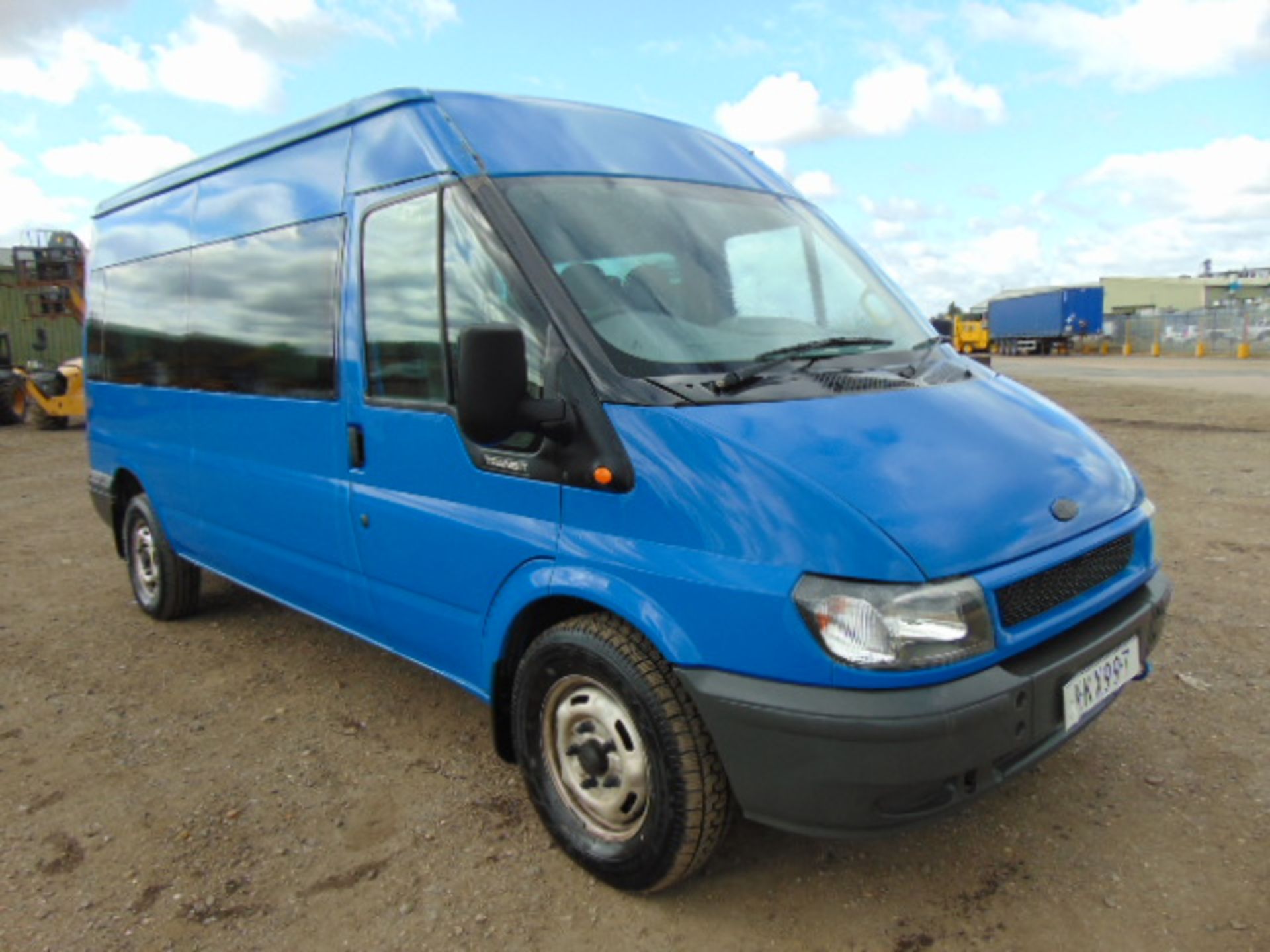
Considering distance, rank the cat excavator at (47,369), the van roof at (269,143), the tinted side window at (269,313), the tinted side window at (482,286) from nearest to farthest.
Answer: the tinted side window at (482,286) → the van roof at (269,143) → the tinted side window at (269,313) → the cat excavator at (47,369)

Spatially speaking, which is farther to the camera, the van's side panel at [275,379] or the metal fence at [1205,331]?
the metal fence at [1205,331]

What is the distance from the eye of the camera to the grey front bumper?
2211 millimetres

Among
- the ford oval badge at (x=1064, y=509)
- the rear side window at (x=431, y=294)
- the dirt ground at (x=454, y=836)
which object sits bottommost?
the dirt ground at (x=454, y=836)

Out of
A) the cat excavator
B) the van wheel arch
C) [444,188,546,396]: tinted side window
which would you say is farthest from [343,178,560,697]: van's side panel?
the cat excavator

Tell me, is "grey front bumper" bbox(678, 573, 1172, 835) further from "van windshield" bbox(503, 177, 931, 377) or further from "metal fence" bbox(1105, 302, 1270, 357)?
"metal fence" bbox(1105, 302, 1270, 357)

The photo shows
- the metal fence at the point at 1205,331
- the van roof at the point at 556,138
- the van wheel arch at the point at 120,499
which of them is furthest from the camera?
the metal fence at the point at 1205,331

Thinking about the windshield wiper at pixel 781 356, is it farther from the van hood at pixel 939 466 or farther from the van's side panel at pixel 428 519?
the van's side panel at pixel 428 519

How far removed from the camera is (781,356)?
114 inches

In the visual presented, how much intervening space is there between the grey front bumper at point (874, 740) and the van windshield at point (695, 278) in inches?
38.5

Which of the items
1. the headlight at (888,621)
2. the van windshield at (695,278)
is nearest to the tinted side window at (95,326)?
the van windshield at (695,278)

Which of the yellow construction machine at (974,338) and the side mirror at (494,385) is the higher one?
the yellow construction machine at (974,338)

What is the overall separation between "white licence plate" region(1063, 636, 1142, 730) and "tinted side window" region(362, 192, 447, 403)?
2.07 meters

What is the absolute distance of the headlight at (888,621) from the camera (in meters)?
2.21

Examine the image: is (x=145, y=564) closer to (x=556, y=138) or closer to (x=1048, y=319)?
(x=556, y=138)
